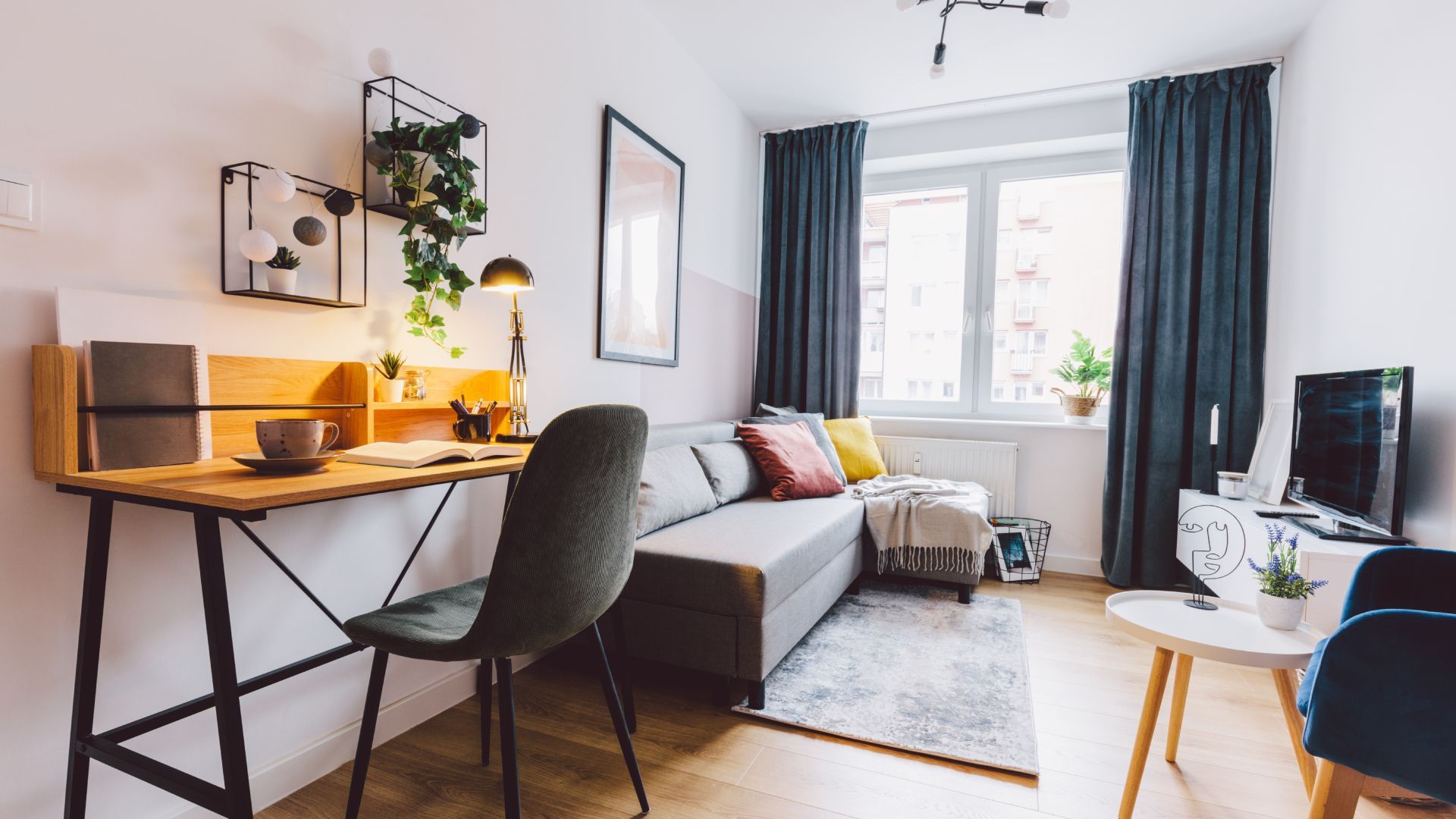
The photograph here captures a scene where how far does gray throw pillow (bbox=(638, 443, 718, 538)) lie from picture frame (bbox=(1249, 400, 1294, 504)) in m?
2.31

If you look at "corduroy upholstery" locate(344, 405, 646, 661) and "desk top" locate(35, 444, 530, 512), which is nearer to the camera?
"desk top" locate(35, 444, 530, 512)

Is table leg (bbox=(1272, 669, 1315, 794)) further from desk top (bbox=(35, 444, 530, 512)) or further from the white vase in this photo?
desk top (bbox=(35, 444, 530, 512))

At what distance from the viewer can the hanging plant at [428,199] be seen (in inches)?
63.5

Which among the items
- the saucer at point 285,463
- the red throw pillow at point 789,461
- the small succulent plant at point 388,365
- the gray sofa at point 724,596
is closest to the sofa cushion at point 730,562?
the gray sofa at point 724,596

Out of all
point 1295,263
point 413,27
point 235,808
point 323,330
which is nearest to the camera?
point 235,808

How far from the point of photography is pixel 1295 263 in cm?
288

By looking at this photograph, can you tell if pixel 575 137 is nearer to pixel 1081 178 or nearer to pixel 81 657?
pixel 81 657

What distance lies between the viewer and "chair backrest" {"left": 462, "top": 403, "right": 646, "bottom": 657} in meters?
1.11

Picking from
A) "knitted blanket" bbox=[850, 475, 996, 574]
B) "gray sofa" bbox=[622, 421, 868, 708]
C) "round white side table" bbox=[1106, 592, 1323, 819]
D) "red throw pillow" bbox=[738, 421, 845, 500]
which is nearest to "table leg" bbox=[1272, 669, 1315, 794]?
"round white side table" bbox=[1106, 592, 1323, 819]

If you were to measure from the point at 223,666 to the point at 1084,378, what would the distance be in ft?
12.4

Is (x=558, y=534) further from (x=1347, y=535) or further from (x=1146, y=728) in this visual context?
(x=1347, y=535)

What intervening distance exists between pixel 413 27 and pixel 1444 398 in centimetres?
302

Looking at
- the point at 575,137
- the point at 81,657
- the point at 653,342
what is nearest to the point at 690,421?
the point at 653,342

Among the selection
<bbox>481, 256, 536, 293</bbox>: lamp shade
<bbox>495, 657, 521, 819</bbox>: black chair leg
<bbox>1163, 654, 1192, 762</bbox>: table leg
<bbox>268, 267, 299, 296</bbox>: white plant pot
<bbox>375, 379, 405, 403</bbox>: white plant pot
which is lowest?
<bbox>1163, 654, 1192, 762</bbox>: table leg
